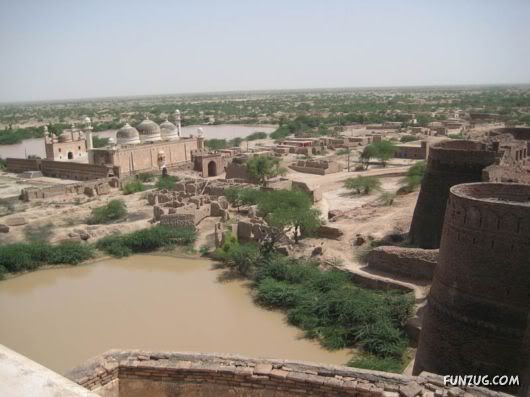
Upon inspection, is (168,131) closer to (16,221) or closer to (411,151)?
(16,221)

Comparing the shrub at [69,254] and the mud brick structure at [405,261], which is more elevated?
the mud brick structure at [405,261]

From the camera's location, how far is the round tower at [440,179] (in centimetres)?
1345

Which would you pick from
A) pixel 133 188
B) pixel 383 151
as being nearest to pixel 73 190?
pixel 133 188

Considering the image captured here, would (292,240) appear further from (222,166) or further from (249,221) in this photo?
(222,166)

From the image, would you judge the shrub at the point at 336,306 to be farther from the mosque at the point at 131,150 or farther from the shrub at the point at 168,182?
the mosque at the point at 131,150

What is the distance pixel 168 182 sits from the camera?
29.3 metres

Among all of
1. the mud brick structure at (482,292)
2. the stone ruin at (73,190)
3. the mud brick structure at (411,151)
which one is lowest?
the stone ruin at (73,190)

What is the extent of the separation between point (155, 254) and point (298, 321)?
7.94 m

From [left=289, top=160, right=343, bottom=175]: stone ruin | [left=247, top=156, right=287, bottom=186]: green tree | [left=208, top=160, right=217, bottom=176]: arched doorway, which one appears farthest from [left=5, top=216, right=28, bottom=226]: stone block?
[left=289, top=160, right=343, bottom=175]: stone ruin

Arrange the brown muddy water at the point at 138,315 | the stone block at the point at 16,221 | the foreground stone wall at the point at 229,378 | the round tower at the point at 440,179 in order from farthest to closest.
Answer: the stone block at the point at 16,221, the round tower at the point at 440,179, the brown muddy water at the point at 138,315, the foreground stone wall at the point at 229,378

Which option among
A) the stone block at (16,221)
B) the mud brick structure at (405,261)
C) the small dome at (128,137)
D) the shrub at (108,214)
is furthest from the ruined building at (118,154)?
the mud brick structure at (405,261)

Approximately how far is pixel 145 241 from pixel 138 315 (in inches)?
225

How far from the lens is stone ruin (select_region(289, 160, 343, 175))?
33000 mm

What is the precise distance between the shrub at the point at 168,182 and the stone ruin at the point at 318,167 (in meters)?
8.67
